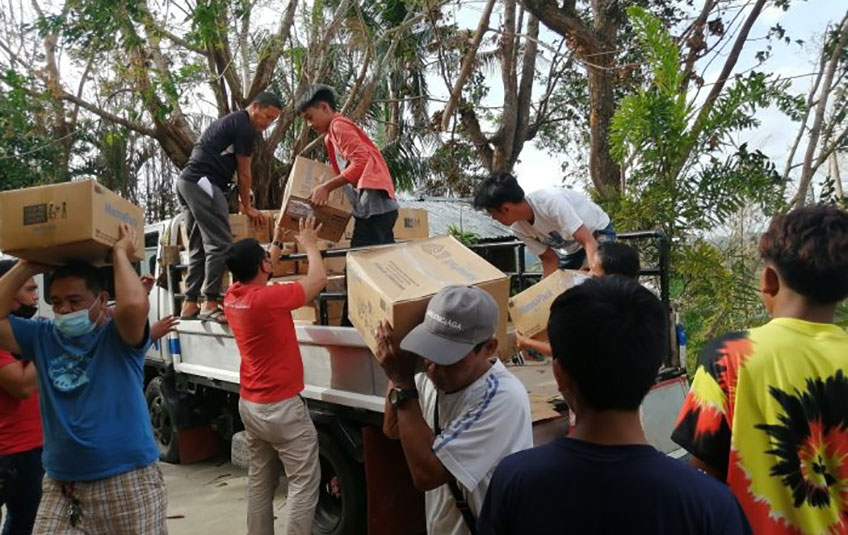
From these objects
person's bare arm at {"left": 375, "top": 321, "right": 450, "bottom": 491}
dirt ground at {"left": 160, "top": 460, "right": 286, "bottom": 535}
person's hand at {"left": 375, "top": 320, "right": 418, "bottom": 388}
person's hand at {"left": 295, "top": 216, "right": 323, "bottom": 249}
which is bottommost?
dirt ground at {"left": 160, "top": 460, "right": 286, "bottom": 535}

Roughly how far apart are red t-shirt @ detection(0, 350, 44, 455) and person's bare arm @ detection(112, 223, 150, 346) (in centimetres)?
98

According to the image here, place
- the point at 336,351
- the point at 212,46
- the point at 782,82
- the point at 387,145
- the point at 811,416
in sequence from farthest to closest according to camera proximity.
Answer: the point at 387,145
the point at 212,46
the point at 782,82
the point at 336,351
the point at 811,416

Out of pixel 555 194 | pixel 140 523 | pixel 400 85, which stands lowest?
pixel 140 523

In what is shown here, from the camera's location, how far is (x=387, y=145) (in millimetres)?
12883

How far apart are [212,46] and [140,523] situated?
7.25 metres

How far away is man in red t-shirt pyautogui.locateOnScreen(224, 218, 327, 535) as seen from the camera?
3.32 meters

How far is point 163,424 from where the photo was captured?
5609 millimetres

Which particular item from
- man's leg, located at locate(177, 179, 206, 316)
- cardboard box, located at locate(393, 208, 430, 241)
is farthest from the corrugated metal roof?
man's leg, located at locate(177, 179, 206, 316)

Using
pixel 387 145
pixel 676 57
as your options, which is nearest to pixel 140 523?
pixel 676 57

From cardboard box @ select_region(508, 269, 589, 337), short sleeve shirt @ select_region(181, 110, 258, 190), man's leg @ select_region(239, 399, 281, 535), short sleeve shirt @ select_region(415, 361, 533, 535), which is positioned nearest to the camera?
short sleeve shirt @ select_region(415, 361, 533, 535)

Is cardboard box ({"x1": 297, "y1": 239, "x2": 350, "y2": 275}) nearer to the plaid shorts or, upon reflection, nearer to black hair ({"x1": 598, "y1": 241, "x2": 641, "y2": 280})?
black hair ({"x1": 598, "y1": 241, "x2": 641, "y2": 280})

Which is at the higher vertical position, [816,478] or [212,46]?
[212,46]

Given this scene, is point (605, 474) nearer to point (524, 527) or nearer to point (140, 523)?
point (524, 527)

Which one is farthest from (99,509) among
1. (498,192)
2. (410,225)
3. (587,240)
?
(410,225)
